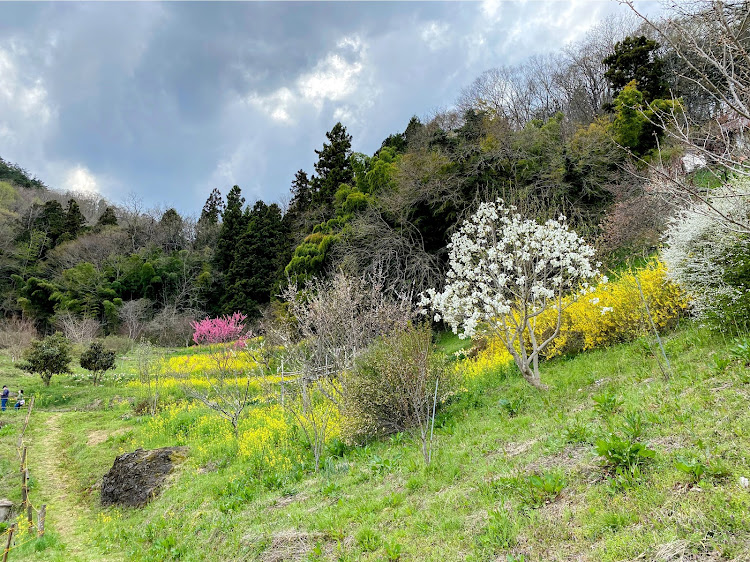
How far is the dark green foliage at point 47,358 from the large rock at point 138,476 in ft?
36.3

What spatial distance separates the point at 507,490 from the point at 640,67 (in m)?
23.2

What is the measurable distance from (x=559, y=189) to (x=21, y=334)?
32073 millimetres

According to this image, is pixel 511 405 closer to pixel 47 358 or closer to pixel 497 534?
pixel 497 534

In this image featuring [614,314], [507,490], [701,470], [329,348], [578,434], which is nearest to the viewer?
[701,470]

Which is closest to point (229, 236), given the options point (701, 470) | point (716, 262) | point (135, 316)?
point (135, 316)

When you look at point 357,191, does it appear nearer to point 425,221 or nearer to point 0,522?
point 425,221

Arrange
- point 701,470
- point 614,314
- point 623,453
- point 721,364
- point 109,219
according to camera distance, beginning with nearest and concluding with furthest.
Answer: point 701,470
point 623,453
point 721,364
point 614,314
point 109,219

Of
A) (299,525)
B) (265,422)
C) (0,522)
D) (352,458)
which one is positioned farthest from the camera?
(265,422)

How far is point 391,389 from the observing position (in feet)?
24.7

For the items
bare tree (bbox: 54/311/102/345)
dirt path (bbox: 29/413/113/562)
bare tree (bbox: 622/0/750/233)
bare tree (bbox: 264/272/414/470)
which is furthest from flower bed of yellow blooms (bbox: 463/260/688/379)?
bare tree (bbox: 54/311/102/345)

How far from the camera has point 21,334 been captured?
2633 centimetres

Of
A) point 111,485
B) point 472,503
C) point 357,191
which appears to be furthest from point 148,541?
point 357,191

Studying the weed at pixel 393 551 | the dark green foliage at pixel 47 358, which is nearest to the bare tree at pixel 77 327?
the dark green foliage at pixel 47 358

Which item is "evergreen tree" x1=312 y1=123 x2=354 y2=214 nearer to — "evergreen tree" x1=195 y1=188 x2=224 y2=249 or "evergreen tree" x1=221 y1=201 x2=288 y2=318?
"evergreen tree" x1=221 y1=201 x2=288 y2=318
